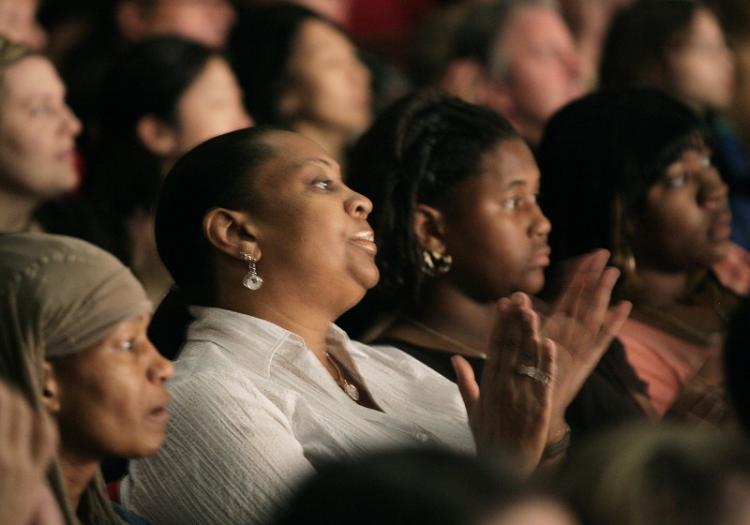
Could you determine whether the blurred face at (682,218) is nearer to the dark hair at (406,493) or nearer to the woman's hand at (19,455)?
the woman's hand at (19,455)

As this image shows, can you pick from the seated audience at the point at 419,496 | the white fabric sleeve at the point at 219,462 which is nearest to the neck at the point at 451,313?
the white fabric sleeve at the point at 219,462

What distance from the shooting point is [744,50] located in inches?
211

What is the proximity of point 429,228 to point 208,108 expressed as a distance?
1251mm

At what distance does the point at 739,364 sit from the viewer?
6.75ft

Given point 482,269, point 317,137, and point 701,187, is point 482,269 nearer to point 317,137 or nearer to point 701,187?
point 701,187

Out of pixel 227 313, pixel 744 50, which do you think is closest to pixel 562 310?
pixel 227 313

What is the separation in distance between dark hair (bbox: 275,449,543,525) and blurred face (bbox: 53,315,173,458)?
76 centimetres

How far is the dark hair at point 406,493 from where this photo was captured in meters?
1.40

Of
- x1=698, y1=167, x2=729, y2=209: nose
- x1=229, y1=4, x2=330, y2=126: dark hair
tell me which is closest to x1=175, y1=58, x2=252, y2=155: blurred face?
x1=229, y1=4, x2=330, y2=126: dark hair

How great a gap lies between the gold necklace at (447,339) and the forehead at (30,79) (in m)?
1.20

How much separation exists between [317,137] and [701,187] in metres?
1.45

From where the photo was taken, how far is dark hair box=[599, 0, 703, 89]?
4.76m

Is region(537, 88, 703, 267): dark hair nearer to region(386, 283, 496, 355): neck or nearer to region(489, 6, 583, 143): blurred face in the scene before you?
region(386, 283, 496, 355): neck

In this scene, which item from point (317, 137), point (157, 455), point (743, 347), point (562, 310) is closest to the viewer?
point (743, 347)
